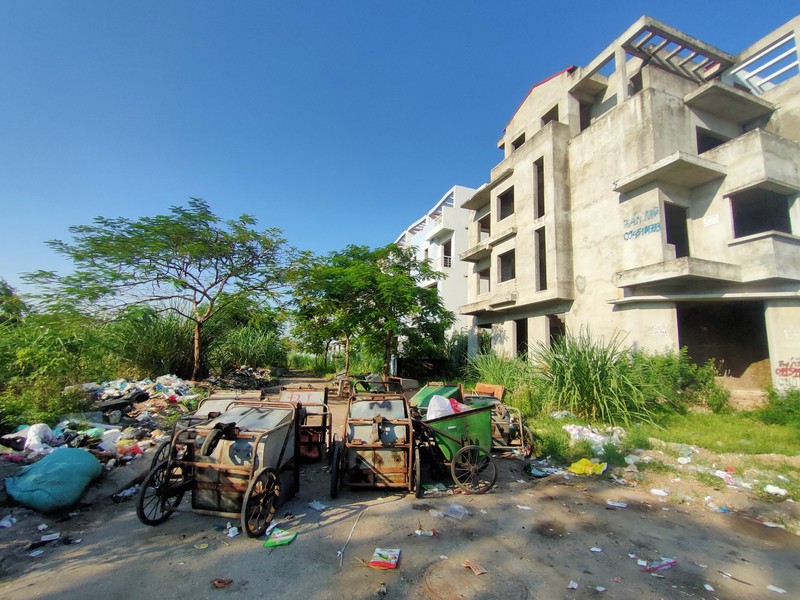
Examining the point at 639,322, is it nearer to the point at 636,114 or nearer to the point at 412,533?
the point at 636,114

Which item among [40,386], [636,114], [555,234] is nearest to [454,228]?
[555,234]

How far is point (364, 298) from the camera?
1409 centimetres

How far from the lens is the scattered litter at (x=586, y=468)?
567 centimetres

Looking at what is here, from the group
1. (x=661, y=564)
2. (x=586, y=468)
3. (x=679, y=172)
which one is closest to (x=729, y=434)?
(x=586, y=468)

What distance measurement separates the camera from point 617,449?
248 inches

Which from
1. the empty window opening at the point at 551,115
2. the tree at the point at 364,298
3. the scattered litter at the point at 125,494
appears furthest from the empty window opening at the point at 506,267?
the scattered litter at the point at 125,494

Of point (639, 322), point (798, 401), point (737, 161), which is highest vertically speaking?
point (737, 161)

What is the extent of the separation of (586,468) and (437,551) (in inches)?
136

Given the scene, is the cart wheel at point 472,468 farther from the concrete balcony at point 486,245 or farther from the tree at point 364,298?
the concrete balcony at point 486,245

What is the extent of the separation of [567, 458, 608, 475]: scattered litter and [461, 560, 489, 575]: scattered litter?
132 inches

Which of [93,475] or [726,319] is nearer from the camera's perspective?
[93,475]

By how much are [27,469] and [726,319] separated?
16468 millimetres

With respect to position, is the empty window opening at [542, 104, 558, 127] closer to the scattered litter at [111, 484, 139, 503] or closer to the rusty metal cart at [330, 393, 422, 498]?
the rusty metal cart at [330, 393, 422, 498]

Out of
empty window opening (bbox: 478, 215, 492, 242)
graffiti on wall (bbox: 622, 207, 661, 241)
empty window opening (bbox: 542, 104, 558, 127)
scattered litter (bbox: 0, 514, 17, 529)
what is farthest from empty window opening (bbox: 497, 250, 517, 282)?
scattered litter (bbox: 0, 514, 17, 529)
